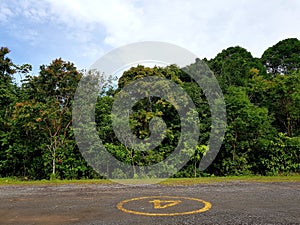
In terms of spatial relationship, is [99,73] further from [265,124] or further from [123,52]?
[265,124]

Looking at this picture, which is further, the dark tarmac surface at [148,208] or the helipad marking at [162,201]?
the helipad marking at [162,201]

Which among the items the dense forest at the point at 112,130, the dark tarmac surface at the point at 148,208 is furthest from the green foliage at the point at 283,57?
the dark tarmac surface at the point at 148,208

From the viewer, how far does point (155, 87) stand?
41.3ft

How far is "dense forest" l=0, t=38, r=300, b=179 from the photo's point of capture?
446 inches

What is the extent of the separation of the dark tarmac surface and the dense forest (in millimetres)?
4507

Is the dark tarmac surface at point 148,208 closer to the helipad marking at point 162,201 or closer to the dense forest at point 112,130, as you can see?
the helipad marking at point 162,201

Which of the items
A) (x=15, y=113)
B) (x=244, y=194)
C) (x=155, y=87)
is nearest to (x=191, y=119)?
(x=155, y=87)

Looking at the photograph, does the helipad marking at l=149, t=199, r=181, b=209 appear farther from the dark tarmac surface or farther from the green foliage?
the green foliage

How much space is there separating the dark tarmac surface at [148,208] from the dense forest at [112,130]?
4.51 m

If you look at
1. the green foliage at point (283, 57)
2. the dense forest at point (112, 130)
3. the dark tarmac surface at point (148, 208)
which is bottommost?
the dark tarmac surface at point (148, 208)

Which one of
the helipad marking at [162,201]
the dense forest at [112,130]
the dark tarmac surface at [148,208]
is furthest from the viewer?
the dense forest at [112,130]

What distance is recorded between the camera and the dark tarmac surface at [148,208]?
4254 millimetres

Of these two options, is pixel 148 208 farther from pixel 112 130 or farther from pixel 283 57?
pixel 283 57

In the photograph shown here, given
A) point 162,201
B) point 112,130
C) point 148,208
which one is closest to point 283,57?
point 112,130
